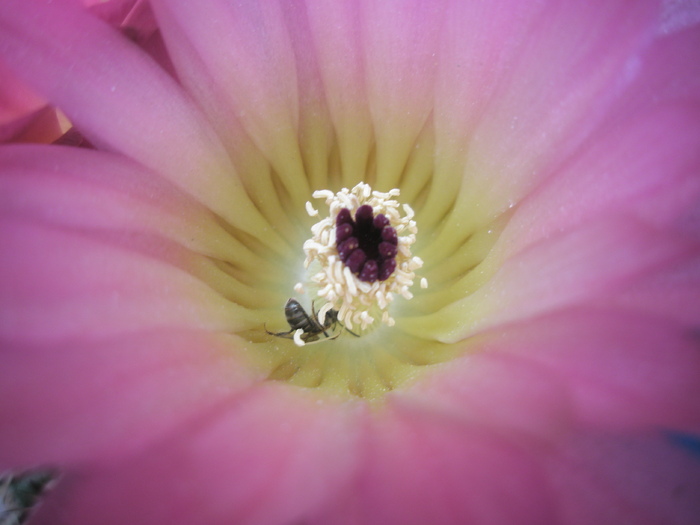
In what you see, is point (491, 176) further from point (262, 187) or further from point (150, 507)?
point (150, 507)

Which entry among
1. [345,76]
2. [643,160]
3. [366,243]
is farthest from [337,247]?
[643,160]

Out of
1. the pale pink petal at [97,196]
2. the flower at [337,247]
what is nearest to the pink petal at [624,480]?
the flower at [337,247]

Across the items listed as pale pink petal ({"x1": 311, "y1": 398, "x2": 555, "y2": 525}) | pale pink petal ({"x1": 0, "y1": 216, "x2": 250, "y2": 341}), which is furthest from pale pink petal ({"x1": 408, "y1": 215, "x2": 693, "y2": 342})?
pale pink petal ({"x1": 0, "y1": 216, "x2": 250, "y2": 341})

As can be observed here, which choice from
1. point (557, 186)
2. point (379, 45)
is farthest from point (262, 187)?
point (557, 186)

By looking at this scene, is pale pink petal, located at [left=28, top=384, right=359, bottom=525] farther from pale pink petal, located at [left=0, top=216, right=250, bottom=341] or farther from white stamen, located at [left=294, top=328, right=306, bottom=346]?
white stamen, located at [left=294, top=328, right=306, bottom=346]

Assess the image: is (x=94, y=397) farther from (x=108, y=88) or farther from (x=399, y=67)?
(x=399, y=67)
